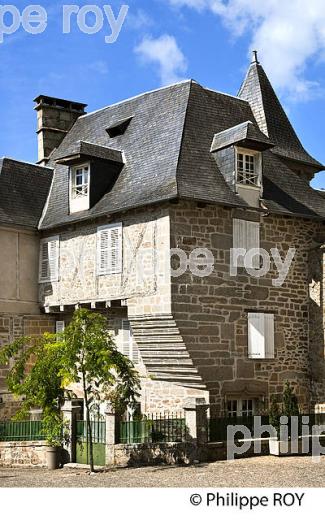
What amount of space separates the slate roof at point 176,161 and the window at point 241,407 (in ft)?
16.8

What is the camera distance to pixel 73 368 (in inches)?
709

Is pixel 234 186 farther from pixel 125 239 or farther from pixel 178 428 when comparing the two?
pixel 178 428

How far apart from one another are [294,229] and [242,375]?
4463 millimetres

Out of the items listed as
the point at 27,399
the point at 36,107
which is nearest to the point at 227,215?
the point at 27,399

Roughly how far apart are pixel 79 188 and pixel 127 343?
459 centimetres

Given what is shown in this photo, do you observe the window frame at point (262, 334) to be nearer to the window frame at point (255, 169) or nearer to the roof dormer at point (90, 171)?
the window frame at point (255, 169)

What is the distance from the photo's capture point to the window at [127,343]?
21.8 meters

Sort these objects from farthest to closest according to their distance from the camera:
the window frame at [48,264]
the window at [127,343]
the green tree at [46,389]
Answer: the window frame at [48,264] → the window at [127,343] → the green tree at [46,389]

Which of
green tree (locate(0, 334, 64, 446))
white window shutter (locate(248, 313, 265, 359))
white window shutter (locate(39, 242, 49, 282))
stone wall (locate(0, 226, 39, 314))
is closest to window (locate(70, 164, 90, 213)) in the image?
white window shutter (locate(39, 242, 49, 282))

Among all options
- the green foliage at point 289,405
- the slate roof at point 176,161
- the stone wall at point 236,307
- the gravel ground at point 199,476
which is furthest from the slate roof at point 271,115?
the gravel ground at point 199,476

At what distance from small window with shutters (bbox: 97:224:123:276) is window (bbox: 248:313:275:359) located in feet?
12.4

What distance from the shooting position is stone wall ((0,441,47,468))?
1998 cm

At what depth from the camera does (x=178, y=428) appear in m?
18.5

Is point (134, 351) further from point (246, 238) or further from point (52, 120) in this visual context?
point (52, 120)
